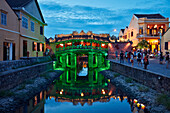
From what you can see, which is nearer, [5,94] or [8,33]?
[5,94]

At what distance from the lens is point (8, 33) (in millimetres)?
→ 16562

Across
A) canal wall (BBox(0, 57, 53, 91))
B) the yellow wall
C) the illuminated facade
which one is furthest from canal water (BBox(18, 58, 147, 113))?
the illuminated facade

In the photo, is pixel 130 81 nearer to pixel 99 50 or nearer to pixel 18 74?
pixel 18 74

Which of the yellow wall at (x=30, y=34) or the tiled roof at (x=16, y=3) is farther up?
the tiled roof at (x=16, y=3)

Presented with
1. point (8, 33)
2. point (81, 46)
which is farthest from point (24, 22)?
point (81, 46)

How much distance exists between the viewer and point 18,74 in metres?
13.9

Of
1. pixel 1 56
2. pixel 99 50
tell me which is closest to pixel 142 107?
pixel 1 56

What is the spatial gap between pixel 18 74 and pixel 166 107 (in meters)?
12.4

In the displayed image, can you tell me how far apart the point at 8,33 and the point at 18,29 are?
2.29 meters

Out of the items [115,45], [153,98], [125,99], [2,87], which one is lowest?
[125,99]

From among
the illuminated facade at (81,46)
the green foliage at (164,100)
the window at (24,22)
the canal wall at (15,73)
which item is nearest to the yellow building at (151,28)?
the illuminated facade at (81,46)

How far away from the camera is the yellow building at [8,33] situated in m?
15.5

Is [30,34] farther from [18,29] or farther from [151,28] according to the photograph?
[151,28]

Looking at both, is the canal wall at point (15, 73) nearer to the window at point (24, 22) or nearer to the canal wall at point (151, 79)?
the window at point (24, 22)
